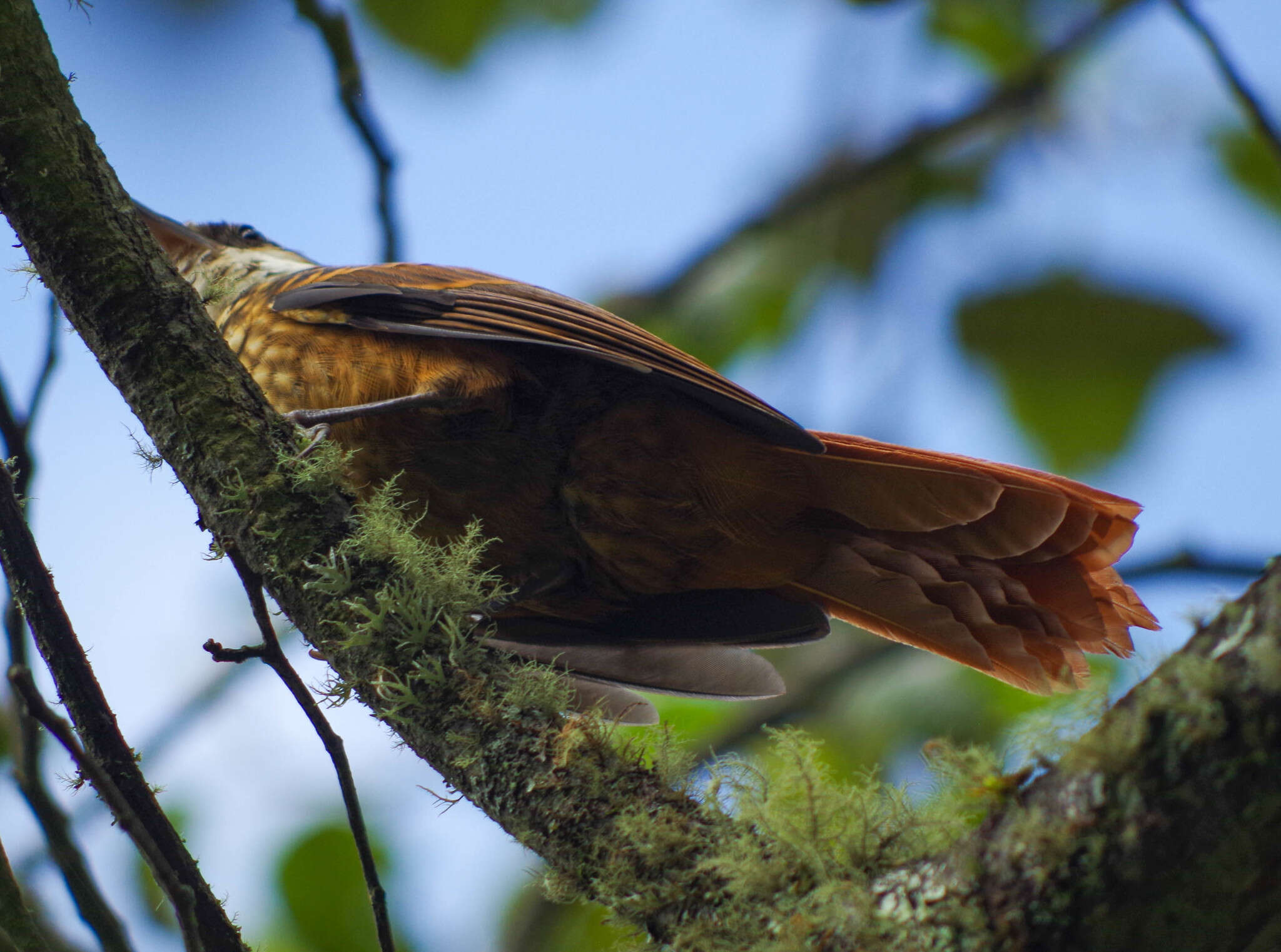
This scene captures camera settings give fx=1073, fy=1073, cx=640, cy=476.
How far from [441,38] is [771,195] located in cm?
122

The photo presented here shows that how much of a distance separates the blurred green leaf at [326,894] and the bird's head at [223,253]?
156 cm

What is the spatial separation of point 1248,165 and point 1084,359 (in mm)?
751

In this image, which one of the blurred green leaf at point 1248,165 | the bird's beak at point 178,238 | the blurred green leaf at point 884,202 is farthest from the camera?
the blurred green leaf at point 884,202

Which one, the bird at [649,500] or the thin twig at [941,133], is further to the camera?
the thin twig at [941,133]

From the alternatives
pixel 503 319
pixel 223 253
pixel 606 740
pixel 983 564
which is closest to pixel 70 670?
pixel 606 740

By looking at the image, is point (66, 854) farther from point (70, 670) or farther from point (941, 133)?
point (941, 133)

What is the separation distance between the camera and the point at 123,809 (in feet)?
4.21

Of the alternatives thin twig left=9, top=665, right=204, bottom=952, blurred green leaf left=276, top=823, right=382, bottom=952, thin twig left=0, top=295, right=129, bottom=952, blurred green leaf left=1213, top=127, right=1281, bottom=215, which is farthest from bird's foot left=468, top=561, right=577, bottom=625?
blurred green leaf left=1213, top=127, right=1281, bottom=215

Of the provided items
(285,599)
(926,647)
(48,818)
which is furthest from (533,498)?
(48,818)

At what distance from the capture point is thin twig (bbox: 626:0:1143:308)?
11.2 feet

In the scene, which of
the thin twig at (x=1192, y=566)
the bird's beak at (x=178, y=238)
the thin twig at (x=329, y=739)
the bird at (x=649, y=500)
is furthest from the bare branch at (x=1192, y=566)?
the bird's beak at (x=178, y=238)

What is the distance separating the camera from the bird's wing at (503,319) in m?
2.31

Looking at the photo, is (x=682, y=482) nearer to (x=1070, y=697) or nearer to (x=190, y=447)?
(x=190, y=447)

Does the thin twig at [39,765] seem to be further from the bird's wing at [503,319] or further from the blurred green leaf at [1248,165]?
the blurred green leaf at [1248,165]
